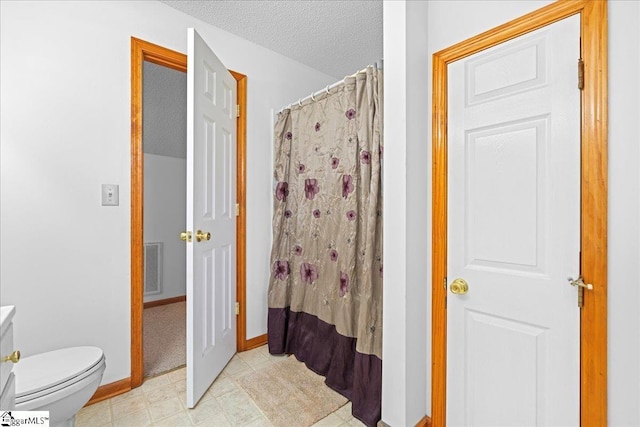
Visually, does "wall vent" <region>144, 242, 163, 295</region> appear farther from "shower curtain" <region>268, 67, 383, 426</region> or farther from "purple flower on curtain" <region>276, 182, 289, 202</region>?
→ "purple flower on curtain" <region>276, 182, 289, 202</region>

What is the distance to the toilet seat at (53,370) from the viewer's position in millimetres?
1175

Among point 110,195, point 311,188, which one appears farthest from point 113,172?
point 311,188

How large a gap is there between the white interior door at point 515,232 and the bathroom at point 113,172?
0.38 ft

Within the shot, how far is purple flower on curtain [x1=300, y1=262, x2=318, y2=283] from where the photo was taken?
80.7 inches

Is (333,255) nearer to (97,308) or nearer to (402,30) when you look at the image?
(402,30)

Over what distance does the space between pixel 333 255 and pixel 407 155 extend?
848 mm

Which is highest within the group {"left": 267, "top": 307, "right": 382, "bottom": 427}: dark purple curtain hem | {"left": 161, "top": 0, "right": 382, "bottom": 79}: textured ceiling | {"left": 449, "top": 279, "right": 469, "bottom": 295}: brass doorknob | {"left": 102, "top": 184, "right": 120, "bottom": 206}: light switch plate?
{"left": 161, "top": 0, "right": 382, "bottom": 79}: textured ceiling

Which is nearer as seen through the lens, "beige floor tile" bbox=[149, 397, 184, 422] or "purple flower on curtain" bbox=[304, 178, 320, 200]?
"beige floor tile" bbox=[149, 397, 184, 422]

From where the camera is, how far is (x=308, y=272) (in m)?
2.10

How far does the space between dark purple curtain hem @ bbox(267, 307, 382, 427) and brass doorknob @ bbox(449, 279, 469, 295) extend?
21.2 inches

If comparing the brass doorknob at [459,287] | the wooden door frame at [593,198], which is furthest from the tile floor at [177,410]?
the wooden door frame at [593,198]

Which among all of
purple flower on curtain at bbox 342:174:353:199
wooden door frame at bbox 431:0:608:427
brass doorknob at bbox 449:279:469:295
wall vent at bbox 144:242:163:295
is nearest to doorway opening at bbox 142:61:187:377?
wall vent at bbox 144:242:163:295

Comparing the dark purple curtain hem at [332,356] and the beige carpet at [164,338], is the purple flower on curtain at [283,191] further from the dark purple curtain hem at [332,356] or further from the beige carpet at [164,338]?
the beige carpet at [164,338]

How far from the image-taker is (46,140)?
156 centimetres
